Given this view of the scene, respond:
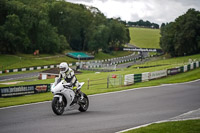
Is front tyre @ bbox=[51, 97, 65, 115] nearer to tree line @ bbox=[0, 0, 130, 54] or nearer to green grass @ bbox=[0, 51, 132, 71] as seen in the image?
green grass @ bbox=[0, 51, 132, 71]

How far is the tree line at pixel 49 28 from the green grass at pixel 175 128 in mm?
66228

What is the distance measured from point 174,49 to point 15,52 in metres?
50.2

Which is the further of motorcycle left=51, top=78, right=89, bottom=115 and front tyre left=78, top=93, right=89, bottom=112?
front tyre left=78, top=93, right=89, bottom=112

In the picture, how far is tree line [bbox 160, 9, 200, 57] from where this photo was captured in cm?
9269

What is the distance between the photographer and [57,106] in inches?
482

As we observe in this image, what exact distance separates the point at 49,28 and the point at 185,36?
135 ft

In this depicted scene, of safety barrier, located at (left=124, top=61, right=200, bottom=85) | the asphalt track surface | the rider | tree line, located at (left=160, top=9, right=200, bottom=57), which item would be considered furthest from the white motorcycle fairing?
tree line, located at (left=160, top=9, right=200, bottom=57)

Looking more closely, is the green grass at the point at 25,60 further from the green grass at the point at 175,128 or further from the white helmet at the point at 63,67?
the green grass at the point at 175,128

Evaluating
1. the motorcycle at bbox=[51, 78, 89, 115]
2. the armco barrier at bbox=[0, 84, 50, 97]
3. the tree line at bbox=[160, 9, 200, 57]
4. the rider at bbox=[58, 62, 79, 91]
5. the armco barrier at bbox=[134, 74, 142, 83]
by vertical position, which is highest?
the tree line at bbox=[160, 9, 200, 57]

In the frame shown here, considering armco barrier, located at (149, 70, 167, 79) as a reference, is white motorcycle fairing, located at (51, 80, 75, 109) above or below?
above

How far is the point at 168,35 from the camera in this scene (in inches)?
3875

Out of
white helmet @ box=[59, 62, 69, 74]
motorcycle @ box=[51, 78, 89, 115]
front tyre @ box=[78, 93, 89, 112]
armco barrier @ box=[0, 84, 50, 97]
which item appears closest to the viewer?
motorcycle @ box=[51, 78, 89, 115]

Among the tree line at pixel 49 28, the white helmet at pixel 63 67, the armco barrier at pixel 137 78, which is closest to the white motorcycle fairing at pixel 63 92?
the white helmet at pixel 63 67

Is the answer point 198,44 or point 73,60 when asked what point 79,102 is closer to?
point 73,60
